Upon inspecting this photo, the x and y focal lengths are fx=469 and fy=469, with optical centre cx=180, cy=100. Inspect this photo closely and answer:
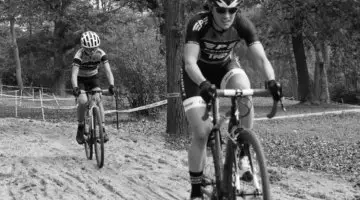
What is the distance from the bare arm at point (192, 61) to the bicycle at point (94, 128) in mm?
3957

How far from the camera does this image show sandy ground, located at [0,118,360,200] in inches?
244

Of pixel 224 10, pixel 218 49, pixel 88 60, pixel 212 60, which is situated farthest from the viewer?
pixel 88 60

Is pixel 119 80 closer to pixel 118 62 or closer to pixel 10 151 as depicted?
pixel 118 62

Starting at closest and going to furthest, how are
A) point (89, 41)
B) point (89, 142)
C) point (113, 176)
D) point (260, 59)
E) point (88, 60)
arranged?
point (260, 59) → point (113, 176) → point (89, 41) → point (89, 142) → point (88, 60)

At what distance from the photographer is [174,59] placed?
38.2 feet

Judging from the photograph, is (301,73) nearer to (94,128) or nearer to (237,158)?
(94,128)

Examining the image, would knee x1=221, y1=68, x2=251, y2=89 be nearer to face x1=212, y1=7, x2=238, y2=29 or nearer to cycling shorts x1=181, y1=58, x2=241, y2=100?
cycling shorts x1=181, y1=58, x2=241, y2=100

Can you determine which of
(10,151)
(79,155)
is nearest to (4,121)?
(10,151)

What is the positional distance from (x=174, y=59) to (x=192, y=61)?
7310mm

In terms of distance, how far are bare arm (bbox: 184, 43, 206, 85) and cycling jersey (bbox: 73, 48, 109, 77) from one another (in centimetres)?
441

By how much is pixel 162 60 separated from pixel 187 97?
1328 centimetres

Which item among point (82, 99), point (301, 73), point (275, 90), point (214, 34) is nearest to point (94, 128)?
point (82, 99)

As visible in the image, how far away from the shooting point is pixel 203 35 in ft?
15.0

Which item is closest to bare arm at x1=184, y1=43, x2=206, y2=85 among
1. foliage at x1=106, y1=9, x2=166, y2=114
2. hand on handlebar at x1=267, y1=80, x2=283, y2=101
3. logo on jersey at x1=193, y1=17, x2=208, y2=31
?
logo on jersey at x1=193, y1=17, x2=208, y2=31
